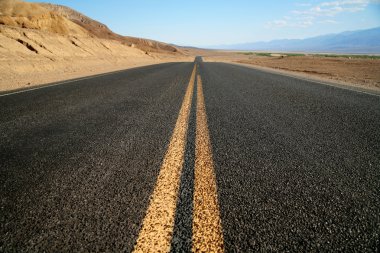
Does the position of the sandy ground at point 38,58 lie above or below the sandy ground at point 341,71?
above

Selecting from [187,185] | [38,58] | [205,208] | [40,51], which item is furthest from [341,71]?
[40,51]

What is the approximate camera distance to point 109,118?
3455 mm

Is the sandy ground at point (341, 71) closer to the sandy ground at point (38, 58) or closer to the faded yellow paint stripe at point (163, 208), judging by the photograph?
the faded yellow paint stripe at point (163, 208)

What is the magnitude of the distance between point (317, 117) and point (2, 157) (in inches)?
161

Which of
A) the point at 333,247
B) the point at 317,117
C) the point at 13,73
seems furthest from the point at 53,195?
the point at 13,73

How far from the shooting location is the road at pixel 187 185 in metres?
1.15

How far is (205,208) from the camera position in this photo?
4.43ft

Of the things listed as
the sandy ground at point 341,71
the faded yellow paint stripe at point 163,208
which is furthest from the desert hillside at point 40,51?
the sandy ground at point 341,71

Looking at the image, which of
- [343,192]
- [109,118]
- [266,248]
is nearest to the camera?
[266,248]

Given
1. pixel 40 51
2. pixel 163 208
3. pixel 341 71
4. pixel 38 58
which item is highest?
pixel 40 51

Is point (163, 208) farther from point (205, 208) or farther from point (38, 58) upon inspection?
point (38, 58)

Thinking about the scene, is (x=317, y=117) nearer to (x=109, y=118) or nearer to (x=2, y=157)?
(x=109, y=118)

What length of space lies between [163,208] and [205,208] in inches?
9.4

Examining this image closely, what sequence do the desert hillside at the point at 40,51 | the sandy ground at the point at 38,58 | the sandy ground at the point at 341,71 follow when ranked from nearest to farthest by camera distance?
the sandy ground at the point at 38,58 → the desert hillside at the point at 40,51 → the sandy ground at the point at 341,71
